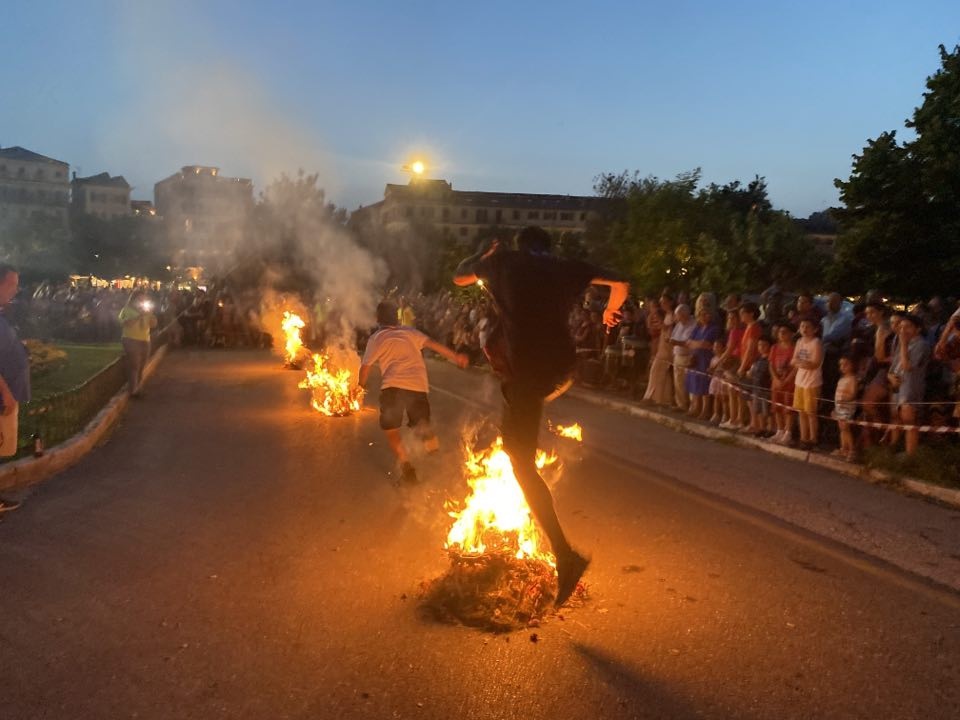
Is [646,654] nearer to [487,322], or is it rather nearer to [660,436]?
[487,322]

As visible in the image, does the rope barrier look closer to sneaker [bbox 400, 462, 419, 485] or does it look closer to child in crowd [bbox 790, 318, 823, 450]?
child in crowd [bbox 790, 318, 823, 450]

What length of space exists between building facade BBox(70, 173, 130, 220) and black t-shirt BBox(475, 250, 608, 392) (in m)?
107

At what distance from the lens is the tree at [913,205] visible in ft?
70.8

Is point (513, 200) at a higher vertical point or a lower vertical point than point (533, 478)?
higher

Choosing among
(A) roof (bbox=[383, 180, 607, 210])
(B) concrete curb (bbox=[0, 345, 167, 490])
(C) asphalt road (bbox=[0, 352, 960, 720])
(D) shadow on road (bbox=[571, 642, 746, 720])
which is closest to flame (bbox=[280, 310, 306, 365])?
(B) concrete curb (bbox=[0, 345, 167, 490])

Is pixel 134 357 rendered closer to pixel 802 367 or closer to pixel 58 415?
pixel 58 415

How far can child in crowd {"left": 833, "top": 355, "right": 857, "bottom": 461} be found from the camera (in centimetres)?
970

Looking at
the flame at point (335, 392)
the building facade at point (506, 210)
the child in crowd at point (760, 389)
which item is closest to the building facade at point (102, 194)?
the building facade at point (506, 210)

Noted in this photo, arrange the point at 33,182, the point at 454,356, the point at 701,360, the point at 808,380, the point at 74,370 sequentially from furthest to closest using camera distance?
the point at 33,182
the point at 74,370
the point at 701,360
the point at 808,380
the point at 454,356

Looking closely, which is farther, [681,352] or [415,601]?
[681,352]

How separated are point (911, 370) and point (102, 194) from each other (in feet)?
355

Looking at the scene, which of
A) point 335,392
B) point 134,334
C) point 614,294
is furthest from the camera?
point 134,334

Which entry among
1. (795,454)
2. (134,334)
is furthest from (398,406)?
(134,334)

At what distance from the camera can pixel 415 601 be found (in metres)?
4.94
